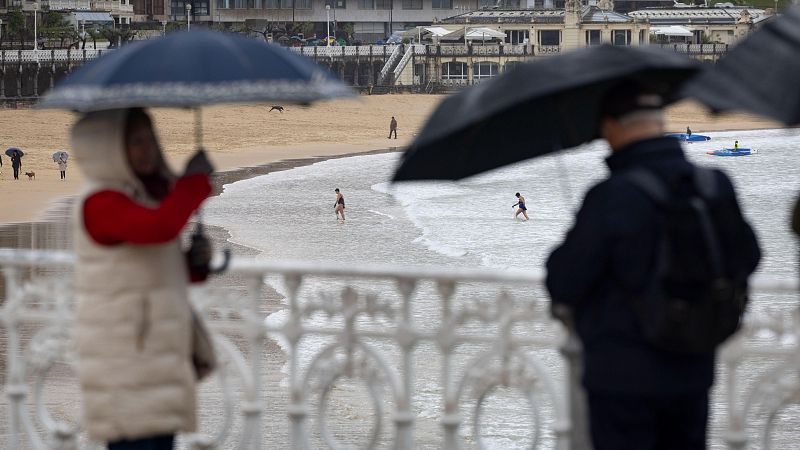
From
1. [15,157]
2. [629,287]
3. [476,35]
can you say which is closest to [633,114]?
[629,287]

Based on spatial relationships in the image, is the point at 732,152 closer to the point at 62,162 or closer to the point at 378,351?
the point at 62,162

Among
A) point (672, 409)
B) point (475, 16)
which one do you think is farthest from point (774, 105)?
point (475, 16)

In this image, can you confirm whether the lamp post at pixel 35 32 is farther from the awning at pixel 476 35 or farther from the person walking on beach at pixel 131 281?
the person walking on beach at pixel 131 281

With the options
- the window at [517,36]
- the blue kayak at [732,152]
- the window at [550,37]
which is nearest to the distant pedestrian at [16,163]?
the blue kayak at [732,152]

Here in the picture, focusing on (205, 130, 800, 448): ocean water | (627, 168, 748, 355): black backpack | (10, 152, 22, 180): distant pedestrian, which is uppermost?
(627, 168, 748, 355): black backpack

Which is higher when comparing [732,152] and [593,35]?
[593,35]

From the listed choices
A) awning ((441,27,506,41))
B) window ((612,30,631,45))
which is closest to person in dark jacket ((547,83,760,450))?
awning ((441,27,506,41))

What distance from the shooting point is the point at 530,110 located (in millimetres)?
4184

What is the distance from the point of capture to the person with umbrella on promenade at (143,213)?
4035 mm

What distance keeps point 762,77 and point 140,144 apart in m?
1.86

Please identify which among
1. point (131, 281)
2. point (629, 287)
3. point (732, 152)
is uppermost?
point (629, 287)

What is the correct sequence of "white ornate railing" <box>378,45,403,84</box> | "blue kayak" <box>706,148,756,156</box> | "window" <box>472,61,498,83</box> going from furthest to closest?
"window" <box>472,61,498,83</box>
"white ornate railing" <box>378,45,403,84</box>
"blue kayak" <box>706,148,756,156</box>

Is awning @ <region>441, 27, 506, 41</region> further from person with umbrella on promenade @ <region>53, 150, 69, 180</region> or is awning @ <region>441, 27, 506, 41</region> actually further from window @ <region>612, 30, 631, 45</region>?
person with umbrella on promenade @ <region>53, 150, 69, 180</region>

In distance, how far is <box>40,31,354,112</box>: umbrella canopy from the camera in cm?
397
